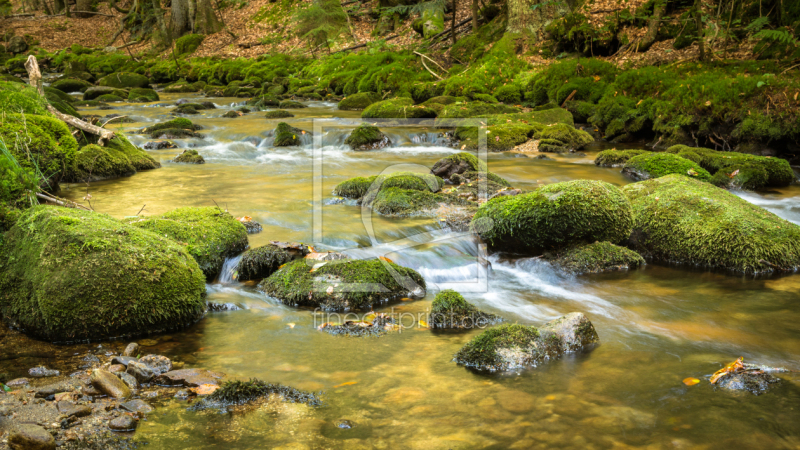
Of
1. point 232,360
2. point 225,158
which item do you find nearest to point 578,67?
point 225,158

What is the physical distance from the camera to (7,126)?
23.0ft

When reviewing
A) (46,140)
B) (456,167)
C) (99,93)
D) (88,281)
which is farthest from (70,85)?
(88,281)

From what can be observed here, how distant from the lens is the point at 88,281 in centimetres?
392

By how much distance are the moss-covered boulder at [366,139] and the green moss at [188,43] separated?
2265cm

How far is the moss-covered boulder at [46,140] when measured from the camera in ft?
23.2

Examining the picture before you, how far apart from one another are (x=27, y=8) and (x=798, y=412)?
55.2m

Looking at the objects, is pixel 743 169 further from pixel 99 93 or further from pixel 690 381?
pixel 99 93

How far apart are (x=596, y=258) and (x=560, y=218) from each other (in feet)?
1.98

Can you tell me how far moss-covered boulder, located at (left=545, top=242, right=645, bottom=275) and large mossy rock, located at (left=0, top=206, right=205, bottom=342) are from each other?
3.75 meters

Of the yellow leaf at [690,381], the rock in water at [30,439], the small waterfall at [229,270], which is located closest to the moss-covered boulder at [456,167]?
the small waterfall at [229,270]

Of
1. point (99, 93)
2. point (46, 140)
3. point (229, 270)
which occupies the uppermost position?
point (99, 93)

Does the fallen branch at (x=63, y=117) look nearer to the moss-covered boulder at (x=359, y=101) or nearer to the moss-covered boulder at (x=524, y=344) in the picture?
the moss-covered boulder at (x=524, y=344)

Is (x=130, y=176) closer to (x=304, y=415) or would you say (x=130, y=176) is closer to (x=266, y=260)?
(x=266, y=260)

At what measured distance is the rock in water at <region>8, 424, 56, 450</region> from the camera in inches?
95.3
